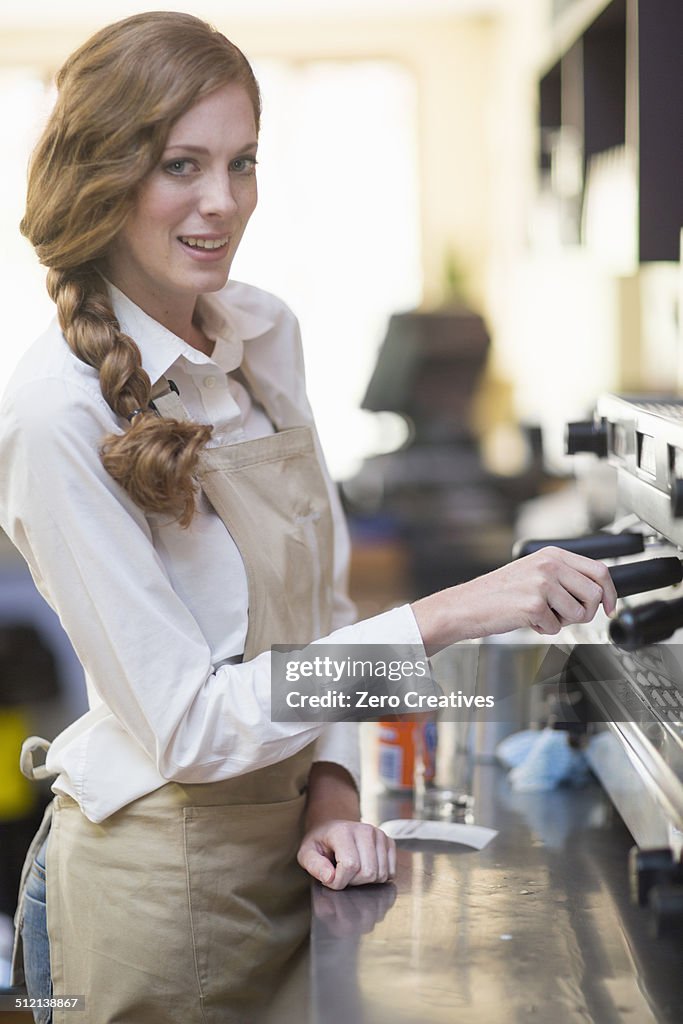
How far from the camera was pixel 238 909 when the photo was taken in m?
0.96

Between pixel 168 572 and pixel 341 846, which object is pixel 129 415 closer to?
pixel 168 572

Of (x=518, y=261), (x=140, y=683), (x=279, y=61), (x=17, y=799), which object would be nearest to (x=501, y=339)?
(x=518, y=261)

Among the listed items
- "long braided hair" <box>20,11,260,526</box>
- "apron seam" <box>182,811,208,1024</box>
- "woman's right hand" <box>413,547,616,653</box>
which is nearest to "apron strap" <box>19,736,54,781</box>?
"apron seam" <box>182,811,208,1024</box>

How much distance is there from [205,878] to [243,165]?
1.84 feet

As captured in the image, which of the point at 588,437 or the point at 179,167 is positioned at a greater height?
the point at 179,167

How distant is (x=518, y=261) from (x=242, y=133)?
15.3ft

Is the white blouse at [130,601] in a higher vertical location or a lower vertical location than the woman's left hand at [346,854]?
higher

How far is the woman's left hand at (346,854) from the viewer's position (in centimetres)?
96

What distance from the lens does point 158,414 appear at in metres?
0.95

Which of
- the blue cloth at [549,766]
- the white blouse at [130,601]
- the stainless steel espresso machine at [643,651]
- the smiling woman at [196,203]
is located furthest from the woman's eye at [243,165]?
the blue cloth at [549,766]

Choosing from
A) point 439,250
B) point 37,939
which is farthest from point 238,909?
point 439,250

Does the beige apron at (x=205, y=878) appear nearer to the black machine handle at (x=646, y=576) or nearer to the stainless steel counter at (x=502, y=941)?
the stainless steel counter at (x=502, y=941)

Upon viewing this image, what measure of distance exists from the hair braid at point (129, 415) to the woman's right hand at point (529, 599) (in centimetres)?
21

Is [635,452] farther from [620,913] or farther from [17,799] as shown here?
[17,799]
